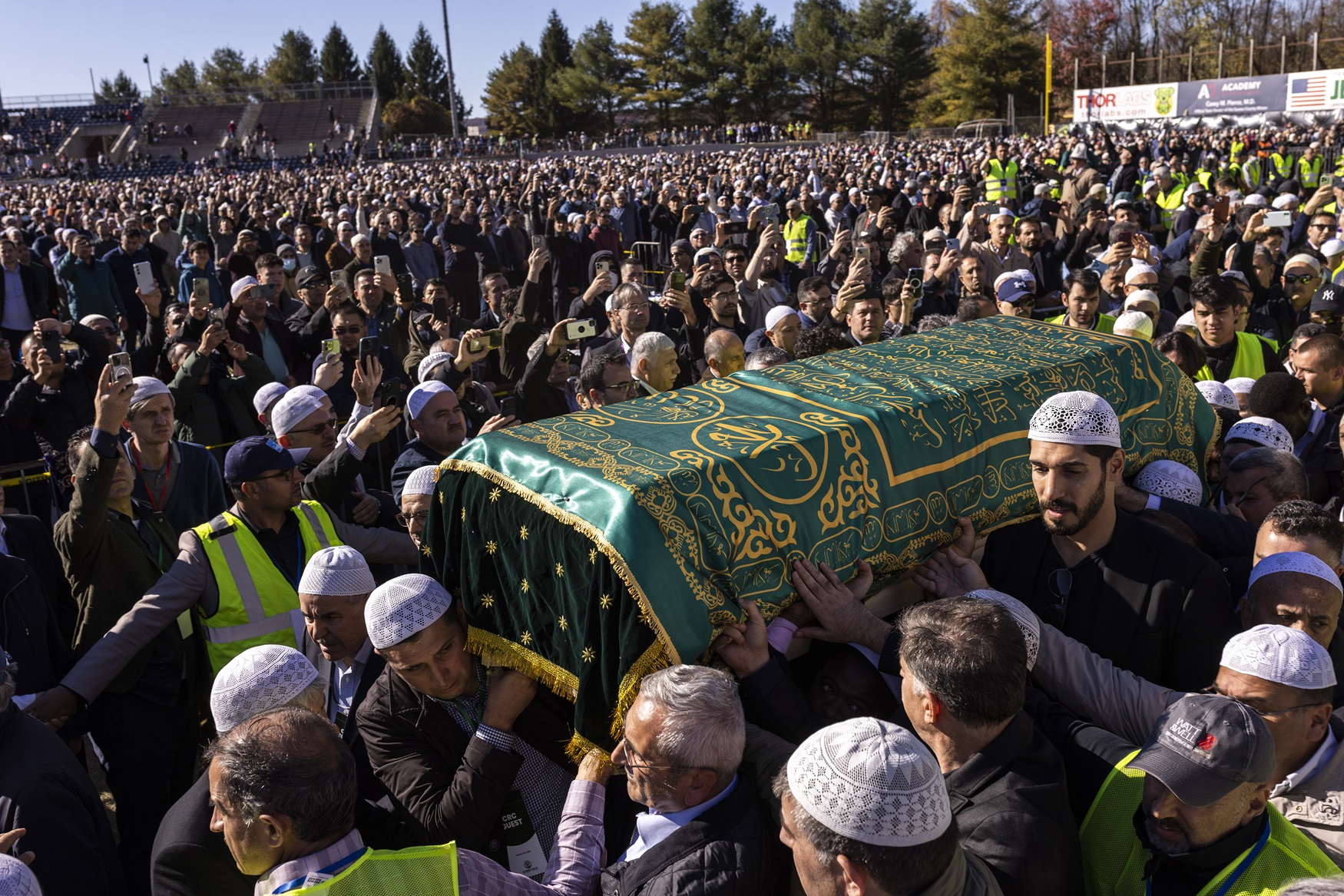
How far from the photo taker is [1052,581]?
9.25ft

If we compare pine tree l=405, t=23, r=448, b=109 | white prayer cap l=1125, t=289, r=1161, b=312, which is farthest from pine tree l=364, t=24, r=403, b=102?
white prayer cap l=1125, t=289, r=1161, b=312

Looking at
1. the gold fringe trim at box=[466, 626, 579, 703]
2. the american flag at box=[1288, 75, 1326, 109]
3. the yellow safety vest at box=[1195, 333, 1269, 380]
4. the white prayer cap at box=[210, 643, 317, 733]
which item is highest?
the american flag at box=[1288, 75, 1326, 109]

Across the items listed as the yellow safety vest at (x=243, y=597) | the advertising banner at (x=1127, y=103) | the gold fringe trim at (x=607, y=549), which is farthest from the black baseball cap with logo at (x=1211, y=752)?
the advertising banner at (x=1127, y=103)

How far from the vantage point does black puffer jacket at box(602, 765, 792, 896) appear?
1989 millimetres

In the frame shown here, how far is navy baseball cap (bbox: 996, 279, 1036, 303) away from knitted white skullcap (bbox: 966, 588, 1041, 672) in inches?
139

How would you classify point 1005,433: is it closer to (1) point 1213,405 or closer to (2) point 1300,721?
(2) point 1300,721

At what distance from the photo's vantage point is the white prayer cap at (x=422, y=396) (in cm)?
422

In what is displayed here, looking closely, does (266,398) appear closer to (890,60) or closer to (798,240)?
(798,240)

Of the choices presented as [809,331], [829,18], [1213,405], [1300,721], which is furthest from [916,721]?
[829,18]

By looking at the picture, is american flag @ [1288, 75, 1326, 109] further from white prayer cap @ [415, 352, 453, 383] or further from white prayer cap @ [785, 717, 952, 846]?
white prayer cap @ [785, 717, 952, 846]

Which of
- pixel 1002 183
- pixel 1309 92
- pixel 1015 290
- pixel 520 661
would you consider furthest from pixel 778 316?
pixel 1309 92

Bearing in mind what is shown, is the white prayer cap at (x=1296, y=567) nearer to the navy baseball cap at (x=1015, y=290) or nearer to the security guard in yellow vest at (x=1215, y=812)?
the security guard in yellow vest at (x=1215, y=812)

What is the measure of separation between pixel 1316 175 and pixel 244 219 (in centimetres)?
1835

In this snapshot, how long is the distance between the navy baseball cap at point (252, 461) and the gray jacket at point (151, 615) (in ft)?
0.83
